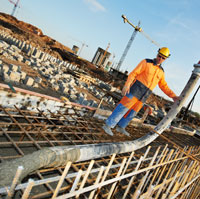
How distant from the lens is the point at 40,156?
2.03 meters

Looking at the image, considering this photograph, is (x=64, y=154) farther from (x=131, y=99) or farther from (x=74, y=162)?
(x=131, y=99)

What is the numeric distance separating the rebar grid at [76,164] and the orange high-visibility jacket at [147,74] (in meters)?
1.51

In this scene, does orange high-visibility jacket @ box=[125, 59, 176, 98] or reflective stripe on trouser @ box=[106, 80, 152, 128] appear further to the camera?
reflective stripe on trouser @ box=[106, 80, 152, 128]

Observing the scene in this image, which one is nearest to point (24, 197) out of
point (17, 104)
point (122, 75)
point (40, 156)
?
point (40, 156)

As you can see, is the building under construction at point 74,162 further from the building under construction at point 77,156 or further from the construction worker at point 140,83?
the construction worker at point 140,83

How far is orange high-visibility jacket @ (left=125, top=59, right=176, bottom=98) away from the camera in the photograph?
414 centimetres

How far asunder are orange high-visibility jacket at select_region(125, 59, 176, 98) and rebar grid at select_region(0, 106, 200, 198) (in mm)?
1512

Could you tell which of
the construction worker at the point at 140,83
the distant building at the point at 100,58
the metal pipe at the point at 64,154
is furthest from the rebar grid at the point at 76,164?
the distant building at the point at 100,58

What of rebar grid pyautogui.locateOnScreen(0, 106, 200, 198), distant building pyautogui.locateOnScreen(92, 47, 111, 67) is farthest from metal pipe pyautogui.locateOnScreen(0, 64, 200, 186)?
distant building pyautogui.locateOnScreen(92, 47, 111, 67)

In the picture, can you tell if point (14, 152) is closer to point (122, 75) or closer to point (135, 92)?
point (135, 92)

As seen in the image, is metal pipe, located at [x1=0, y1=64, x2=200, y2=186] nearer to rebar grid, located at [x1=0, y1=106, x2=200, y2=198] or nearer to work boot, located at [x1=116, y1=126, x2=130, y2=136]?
rebar grid, located at [x1=0, y1=106, x2=200, y2=198]

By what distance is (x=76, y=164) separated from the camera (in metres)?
2.70

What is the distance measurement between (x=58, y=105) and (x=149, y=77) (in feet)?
8.16

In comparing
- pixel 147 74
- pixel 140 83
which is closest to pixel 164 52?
pixel 147 74
